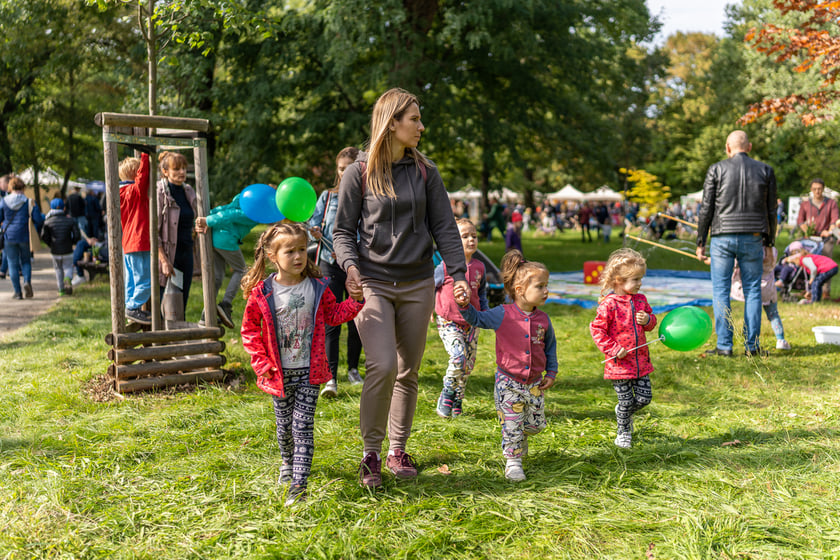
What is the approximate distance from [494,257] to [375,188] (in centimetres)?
1684

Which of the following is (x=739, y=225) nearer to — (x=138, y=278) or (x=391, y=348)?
(x=391, y=348)

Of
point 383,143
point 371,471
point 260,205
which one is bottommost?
point 371,471

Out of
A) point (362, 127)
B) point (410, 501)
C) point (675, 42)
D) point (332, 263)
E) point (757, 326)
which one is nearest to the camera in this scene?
point (410, 501)

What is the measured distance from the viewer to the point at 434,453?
4465mm

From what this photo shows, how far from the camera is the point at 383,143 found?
3818 millimetres

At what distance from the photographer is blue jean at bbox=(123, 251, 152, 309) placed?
6.38 m

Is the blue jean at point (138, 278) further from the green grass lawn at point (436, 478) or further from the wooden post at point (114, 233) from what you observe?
the green grass lawn at point (436, 478)

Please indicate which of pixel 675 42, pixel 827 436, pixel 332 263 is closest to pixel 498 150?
pixel 332 263

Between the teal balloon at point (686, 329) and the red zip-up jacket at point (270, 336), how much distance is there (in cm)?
200

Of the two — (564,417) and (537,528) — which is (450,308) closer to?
(564,417)

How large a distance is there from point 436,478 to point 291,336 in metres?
1.19

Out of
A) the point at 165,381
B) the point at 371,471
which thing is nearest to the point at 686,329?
the point at 371,471

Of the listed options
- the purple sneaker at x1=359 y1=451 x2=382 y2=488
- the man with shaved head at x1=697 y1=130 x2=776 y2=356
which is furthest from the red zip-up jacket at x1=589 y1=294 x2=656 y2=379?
the man with shaved head at x1=697 y1=130 x2=776 y2=356

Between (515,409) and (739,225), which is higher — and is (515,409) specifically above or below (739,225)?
below
